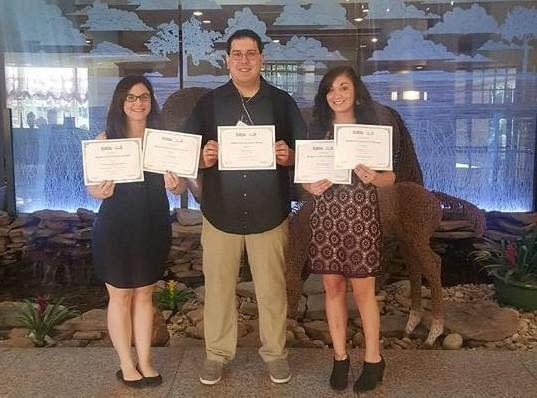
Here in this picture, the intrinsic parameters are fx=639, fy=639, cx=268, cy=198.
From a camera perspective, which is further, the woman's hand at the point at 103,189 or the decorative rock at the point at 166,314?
the decorative rock at the point at 166,314

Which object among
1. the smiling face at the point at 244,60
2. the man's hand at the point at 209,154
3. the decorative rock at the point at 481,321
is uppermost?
the smiling face at the point at 244,60

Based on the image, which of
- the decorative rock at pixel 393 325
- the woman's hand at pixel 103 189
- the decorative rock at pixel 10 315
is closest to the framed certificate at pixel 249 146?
the woman's hand at pixel 103 189

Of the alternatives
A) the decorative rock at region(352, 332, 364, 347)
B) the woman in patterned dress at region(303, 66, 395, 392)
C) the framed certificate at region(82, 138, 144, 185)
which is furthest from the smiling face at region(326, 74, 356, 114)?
the decorative rock at region(352, 332, 364, 347)

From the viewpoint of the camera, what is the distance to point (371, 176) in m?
2.59

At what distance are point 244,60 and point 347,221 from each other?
0.79 meters

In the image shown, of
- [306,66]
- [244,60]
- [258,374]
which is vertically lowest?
[258,374]

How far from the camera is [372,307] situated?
8.91ft

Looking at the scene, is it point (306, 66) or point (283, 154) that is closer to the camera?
point (283, 154)

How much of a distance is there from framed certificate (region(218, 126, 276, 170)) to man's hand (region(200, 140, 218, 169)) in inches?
1.5

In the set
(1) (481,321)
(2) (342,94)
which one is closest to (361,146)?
(2) (342,94)

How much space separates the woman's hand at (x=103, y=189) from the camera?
8.58ft

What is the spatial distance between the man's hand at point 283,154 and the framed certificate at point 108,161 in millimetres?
594

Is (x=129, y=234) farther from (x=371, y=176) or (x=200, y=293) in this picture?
(x=200, y=293)

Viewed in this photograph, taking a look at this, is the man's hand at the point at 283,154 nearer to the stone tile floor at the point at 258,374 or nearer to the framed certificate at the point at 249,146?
the framed certificate at the point at 249,146
